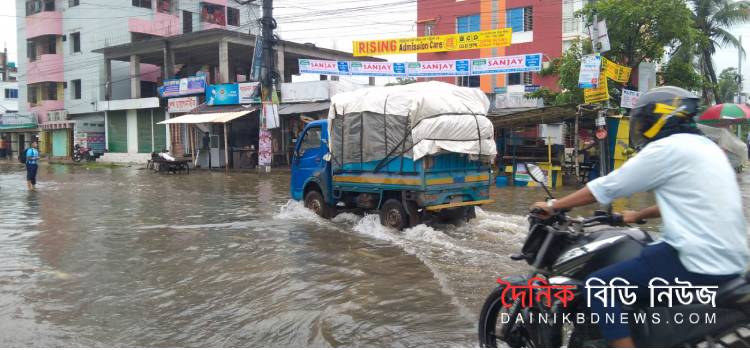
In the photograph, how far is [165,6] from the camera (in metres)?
36.7

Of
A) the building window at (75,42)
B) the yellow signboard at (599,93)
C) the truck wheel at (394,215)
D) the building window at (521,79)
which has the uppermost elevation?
the building window at (75,42)

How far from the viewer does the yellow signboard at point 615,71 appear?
1523 cm

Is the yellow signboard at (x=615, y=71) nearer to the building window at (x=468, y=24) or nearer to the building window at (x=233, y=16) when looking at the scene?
the building window at (x=468, y=24)

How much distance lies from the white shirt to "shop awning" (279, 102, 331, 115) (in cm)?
2148

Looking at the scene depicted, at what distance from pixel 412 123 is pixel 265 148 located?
668 inches

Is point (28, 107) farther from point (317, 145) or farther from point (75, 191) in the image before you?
point (317, 145)

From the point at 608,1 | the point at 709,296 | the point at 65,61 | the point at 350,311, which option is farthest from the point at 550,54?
the point at 65,61

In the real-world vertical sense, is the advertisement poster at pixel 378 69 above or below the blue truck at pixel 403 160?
above

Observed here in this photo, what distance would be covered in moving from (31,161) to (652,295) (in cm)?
1887

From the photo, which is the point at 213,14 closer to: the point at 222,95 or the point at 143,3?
the point at 143,3

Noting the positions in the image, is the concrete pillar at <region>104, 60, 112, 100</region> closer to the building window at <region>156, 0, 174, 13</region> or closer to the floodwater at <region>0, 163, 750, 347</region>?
the building window at <region>156, 0, 174, 13</region>

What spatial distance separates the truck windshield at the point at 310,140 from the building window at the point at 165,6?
2973 cm

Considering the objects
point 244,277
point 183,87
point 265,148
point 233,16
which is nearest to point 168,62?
point 183,87

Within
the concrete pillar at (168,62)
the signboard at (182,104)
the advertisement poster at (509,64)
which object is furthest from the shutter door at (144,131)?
the advertisement poster at (509,64)
